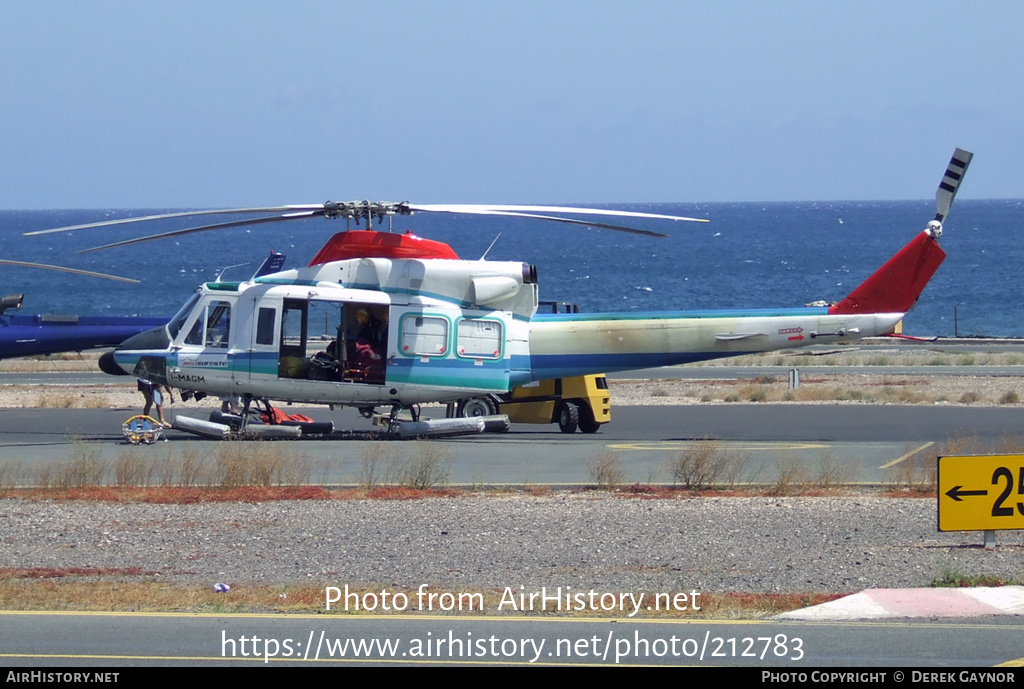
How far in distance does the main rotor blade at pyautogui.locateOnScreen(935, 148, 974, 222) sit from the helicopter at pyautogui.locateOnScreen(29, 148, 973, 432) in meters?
0.64

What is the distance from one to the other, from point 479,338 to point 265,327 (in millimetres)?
3413

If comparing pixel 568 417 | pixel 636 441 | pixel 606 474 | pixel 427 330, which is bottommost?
pixel 636 441

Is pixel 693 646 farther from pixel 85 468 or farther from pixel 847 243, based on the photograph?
pixel 847 243

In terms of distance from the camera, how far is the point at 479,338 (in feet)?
60.2

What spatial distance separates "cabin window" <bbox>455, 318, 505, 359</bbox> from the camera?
60.0 feet

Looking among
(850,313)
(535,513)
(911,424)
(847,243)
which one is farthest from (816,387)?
(847,243)

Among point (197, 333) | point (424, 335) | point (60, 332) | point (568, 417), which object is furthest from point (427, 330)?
point (60, 332)

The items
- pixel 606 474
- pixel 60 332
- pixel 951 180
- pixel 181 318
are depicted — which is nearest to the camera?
pixel 606 474

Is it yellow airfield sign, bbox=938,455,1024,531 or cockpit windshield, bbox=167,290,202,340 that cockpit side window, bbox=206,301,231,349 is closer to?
cockpit windshield, bbox=167,290,202,340

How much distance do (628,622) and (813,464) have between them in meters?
8.61

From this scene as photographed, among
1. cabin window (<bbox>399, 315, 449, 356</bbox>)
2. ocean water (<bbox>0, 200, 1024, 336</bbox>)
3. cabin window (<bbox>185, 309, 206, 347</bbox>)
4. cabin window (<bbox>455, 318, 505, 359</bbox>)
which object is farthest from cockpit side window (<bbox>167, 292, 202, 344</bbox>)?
ocean water (<bbox>0, 200, 1024, 336</bbox>)

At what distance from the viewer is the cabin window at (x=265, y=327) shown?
60.0 ft

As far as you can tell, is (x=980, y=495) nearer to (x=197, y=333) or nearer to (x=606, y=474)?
(x=606, y=474)

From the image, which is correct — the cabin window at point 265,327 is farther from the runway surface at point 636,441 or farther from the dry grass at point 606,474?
the dry grass at point 606,474
